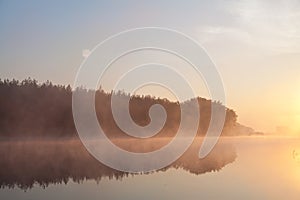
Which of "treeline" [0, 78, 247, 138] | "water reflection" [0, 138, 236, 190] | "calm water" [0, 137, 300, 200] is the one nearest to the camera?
"calm water" [0, 137, 300, 200]

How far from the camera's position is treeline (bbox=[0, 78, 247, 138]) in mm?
4883

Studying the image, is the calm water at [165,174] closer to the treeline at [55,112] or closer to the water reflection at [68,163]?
the water reflection at [68,163]

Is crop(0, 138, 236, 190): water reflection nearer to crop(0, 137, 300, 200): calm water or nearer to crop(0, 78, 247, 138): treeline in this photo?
crop(0, 137, 300, 200): calm water

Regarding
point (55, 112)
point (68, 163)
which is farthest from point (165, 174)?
point (55, 112)

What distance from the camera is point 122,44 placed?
14.2ft

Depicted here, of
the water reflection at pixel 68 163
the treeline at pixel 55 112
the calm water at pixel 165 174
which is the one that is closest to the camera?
the calm water at pixel 165 174

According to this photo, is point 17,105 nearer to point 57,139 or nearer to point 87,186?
point 57,139

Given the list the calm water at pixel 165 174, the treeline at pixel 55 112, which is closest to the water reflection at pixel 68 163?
the calm water at pixel 165 174

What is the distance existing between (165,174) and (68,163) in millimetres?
1235

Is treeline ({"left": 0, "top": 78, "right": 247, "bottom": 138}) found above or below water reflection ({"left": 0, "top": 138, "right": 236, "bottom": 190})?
above

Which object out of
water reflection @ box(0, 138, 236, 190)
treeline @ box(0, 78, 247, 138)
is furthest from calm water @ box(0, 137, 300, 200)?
treeline @ box(0, 78, 247, 138)

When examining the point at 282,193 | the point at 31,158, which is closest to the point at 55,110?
the point at 31,158

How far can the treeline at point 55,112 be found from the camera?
488cm

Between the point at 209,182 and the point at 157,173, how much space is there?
0.61 m
